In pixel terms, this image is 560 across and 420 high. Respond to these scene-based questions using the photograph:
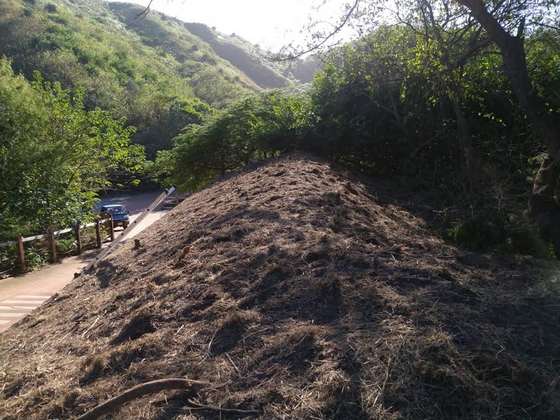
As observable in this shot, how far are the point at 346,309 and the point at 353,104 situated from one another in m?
7.44

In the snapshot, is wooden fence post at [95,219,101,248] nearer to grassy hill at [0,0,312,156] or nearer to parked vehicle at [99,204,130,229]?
parked vehicle at [99,204,130,229]

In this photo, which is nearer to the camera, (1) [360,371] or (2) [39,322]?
(1) [360,371]

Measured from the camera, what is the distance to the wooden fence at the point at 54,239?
1436 cm

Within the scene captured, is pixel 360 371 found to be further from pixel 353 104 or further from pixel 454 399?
pixel 353 104

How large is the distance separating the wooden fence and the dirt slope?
953 cm

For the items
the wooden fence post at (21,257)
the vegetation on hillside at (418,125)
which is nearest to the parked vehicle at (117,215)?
the wooden fence post at (21,257)

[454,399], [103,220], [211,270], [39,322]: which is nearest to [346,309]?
[454,399]

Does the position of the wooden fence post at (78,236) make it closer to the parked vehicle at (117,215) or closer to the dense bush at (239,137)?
the dense bush at (239,137)

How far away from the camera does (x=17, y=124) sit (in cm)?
1611

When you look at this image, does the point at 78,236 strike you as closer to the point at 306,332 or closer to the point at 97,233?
the point at 97,233

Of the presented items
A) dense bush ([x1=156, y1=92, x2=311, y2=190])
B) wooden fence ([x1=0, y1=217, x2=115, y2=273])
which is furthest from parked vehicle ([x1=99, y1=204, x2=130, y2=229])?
dense bush ([x1=156, y1=92, x2=311, y2=190])

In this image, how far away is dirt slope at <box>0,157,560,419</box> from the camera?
2.57 meters

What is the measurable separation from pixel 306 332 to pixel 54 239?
48.8ft

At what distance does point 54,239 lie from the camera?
16359 mm
